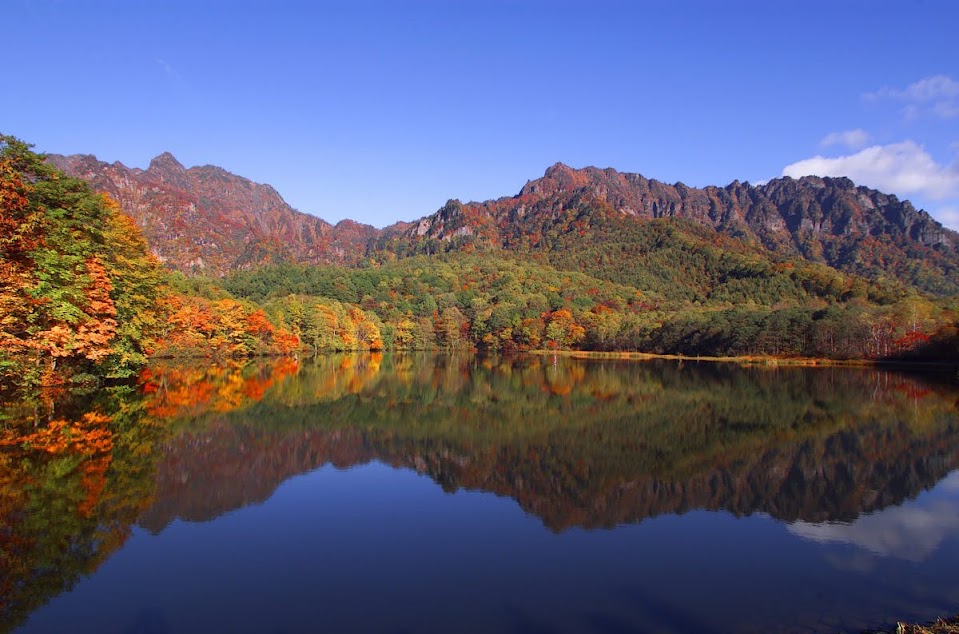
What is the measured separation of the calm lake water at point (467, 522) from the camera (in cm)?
825

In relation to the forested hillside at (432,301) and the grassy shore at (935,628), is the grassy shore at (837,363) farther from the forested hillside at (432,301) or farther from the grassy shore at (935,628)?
the grassy shore at (935,628)

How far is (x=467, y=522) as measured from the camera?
41.6ft

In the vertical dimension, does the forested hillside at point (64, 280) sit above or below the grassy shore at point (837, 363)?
above

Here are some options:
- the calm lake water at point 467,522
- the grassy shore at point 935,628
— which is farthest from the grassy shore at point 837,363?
the grassy shore at point 935,628

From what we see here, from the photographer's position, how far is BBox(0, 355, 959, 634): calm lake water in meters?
8.25

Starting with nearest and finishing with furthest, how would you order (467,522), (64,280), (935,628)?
(935,628), (467,522), (64,280)

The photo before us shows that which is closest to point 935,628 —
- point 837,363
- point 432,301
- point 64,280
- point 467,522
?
point 467,522

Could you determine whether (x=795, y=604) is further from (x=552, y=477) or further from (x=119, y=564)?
(x=119, y=564)

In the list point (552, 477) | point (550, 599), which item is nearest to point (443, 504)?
point (552, 477)

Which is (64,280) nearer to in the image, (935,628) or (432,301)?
(935,628)

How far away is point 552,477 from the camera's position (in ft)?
53.0

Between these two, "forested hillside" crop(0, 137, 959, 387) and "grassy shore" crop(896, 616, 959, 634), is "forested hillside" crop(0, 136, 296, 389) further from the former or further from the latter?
"grassy shore" crop(896, 616, 959, 634)

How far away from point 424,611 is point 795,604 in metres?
5.33

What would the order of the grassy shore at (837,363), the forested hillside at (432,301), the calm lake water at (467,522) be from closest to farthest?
the calm lake water at (467,522)
the forested hillside at (432,301)
the grassy shore at (837,363)
